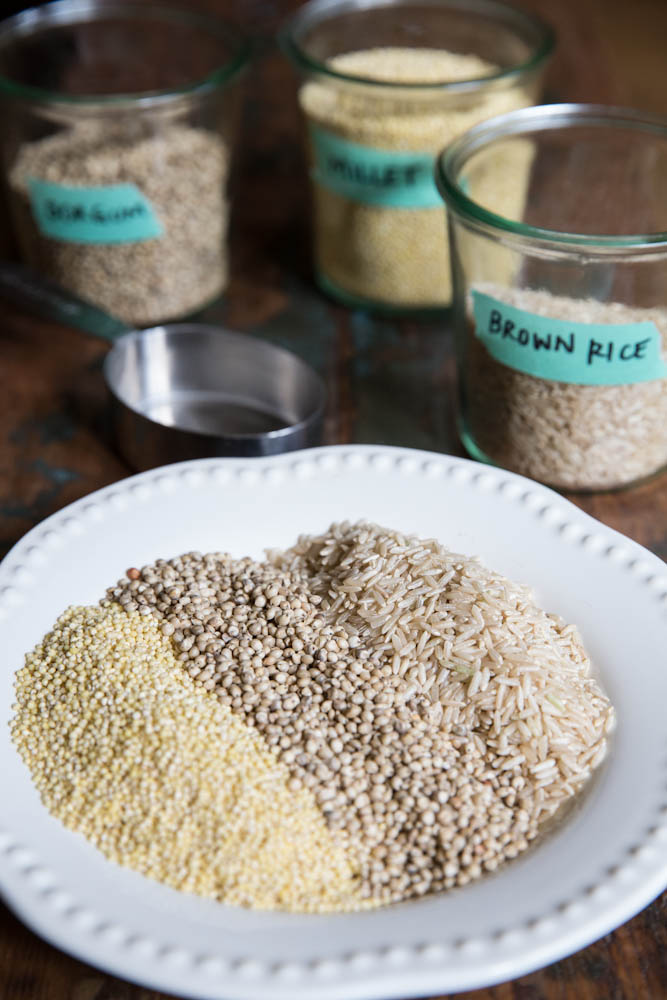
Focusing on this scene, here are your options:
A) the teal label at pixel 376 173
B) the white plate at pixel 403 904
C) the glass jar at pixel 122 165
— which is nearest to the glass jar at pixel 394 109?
the teal label at pixel 376 173

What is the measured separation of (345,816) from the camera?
67 centimetres

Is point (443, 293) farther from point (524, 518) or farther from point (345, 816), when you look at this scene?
point (345, 816)

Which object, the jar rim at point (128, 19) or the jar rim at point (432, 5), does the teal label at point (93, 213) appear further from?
the jar rim at point (432, 5)

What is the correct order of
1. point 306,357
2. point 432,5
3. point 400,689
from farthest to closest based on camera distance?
point 432,5 → point 306,357 → point 400,689

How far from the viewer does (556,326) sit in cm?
89

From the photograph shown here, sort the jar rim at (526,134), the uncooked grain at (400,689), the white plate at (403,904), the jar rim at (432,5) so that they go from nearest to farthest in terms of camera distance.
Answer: the white plate at (403,904) → the uncooked grain at (400,689) → the jar rim at (526,134) → the jar rim at (432,5)

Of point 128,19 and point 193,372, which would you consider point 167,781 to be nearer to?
point 193,372

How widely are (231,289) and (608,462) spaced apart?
1.87 ft

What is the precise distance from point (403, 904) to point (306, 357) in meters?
0.71

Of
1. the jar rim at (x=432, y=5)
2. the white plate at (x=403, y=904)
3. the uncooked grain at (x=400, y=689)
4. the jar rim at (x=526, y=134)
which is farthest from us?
the jar rim at (x=432, y=5)

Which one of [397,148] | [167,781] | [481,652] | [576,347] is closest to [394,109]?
[397,148]

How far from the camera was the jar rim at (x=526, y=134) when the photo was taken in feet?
2.78

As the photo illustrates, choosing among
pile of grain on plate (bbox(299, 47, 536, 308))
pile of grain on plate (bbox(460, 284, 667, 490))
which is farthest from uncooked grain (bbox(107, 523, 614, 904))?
pile of grain on plate (bbox(299, 47, 536, 308))

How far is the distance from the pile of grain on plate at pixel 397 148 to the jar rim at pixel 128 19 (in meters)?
0.10
